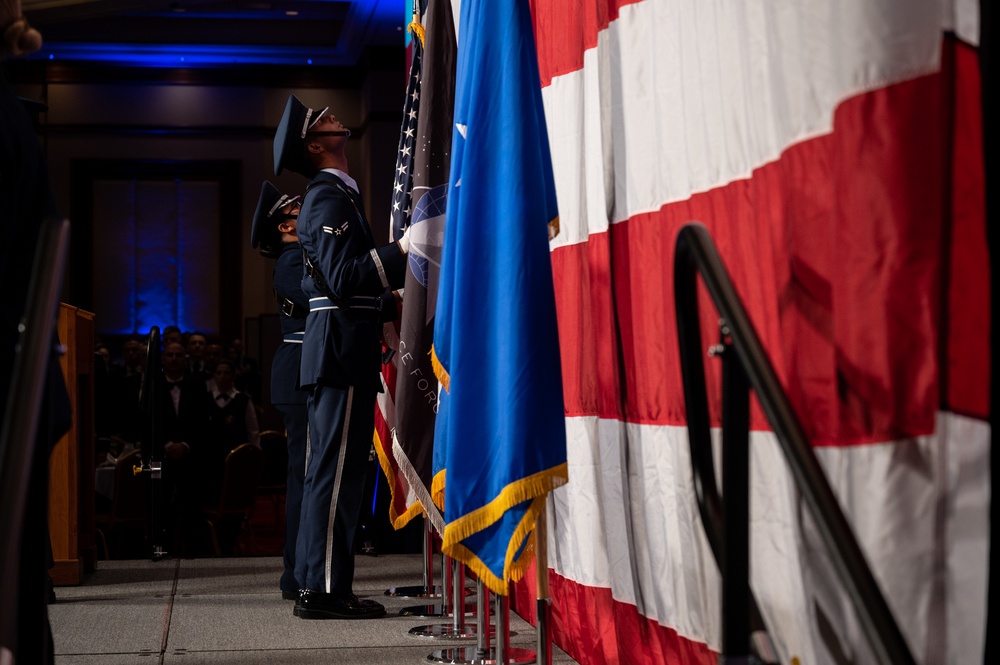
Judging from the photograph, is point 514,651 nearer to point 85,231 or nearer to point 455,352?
point 455,352

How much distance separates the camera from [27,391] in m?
1.32

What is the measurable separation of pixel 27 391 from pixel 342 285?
235 centimetres

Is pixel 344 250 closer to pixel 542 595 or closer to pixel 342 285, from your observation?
pixel 342 285

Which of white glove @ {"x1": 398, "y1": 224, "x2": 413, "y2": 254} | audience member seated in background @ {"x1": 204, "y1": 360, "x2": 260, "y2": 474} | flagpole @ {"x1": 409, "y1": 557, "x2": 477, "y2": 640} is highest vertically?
white glove @ {"x1": 398, "y1": 224, "x2": 413, "y2": 254}

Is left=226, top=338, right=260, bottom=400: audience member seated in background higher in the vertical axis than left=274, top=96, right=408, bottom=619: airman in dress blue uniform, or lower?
higher

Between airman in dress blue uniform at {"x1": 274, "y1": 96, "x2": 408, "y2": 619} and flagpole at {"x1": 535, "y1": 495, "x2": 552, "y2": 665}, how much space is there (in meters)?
1.41

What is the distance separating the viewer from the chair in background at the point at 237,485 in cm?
692

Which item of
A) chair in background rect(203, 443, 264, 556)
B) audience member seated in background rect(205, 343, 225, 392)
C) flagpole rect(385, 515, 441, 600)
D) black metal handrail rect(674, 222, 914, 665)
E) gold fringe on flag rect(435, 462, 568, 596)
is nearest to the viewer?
black metal handrail rect(674, 222, 914, 665)

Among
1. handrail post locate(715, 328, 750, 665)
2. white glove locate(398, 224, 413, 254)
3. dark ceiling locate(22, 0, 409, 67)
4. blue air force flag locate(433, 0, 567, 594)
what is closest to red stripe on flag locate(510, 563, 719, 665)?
blue air force flag locate(433, 0, 567, 594)

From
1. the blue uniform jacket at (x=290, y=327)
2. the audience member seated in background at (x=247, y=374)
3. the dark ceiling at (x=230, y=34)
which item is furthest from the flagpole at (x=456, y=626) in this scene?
the dark ceiling at (x=230, y=34)

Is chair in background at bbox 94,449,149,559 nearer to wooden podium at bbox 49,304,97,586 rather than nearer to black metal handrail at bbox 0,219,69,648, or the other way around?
wooden podium at bbox 49,304,97,586

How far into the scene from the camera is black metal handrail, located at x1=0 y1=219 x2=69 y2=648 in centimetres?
125

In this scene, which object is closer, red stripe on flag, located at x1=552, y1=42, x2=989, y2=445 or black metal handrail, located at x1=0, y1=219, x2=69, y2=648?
black metal handrail, located at x1=0, y1=219, x2=69, y2=648

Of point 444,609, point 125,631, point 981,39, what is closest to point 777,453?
point 981,39
